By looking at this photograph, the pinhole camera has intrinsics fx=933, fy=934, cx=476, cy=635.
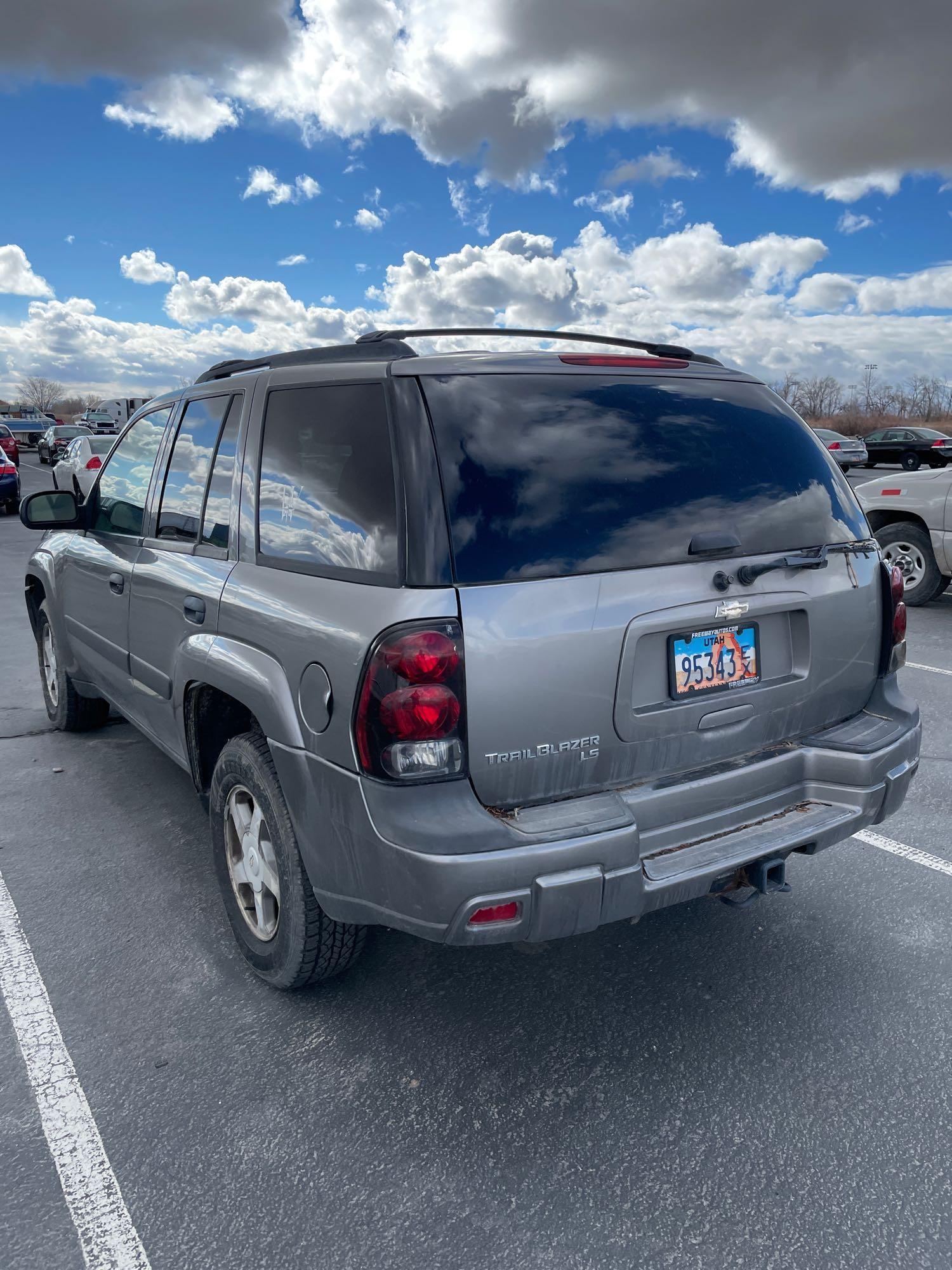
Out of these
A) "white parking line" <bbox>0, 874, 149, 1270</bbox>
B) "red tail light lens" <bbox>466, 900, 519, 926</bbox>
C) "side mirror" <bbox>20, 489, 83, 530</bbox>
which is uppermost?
"side mirror" <bbox>20, 489, 83, 530</bbox>

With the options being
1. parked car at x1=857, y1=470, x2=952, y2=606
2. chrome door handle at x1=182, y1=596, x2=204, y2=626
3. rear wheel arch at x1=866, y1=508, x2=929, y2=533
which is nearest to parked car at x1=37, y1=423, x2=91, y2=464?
rear wheel arch at x1=866, y1=508, x2=929, y2=533

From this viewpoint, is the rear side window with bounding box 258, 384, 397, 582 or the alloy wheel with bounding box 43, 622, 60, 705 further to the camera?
the alloy wheel with bounding box 43, 622, 60, 705

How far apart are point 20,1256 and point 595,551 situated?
2.07 metres

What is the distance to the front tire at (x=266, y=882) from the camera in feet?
8.89

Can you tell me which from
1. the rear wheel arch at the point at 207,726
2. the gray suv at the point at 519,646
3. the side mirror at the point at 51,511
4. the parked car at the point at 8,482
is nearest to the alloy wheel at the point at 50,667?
the side mirror at the point at 51,511

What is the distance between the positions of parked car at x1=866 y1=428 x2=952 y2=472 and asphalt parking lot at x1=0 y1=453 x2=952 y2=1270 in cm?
3449

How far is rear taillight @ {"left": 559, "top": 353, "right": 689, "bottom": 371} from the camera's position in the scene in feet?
8.72

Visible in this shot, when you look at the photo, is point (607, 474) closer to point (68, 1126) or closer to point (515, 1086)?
point (515, 1086)

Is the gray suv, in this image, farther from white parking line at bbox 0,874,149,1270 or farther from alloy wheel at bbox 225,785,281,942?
white parking line at bbox 0,874,149,1270

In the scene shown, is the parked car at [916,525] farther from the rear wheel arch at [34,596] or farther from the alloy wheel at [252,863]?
the alloy wheel at [252,863]

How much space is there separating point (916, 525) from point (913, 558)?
1.09 feet

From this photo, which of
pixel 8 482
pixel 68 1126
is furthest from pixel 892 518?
pixel 8 482

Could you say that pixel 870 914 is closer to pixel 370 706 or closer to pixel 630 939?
pixel 630 939

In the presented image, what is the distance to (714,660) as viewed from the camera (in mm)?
2602
